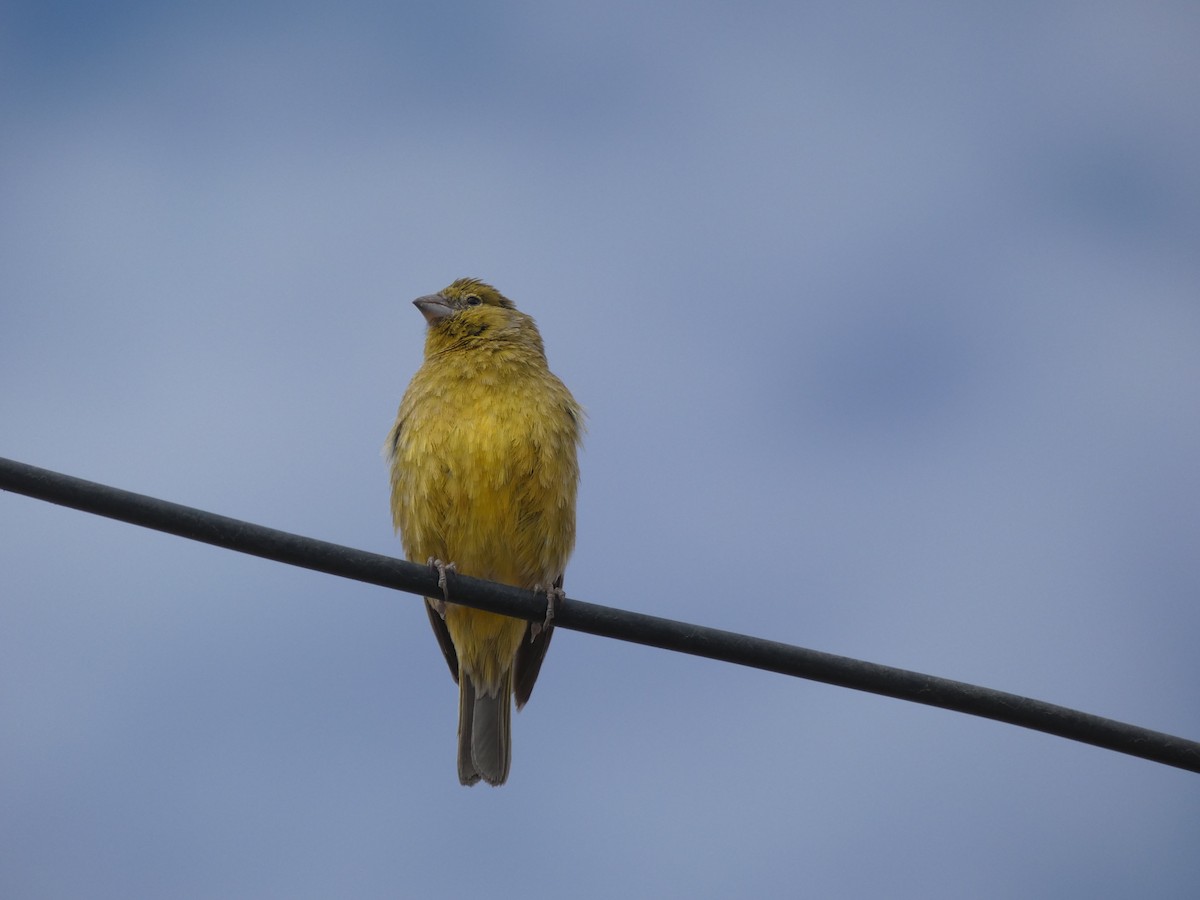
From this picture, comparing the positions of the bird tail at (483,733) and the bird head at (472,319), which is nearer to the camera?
the bird tail at (483,733)

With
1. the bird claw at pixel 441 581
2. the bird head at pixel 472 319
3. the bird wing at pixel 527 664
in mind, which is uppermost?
the bird head at pixel 472 319

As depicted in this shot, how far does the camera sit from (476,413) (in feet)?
A: 18.8

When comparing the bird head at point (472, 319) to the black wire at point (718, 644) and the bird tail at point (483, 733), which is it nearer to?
the bird tail at point (483, 733)

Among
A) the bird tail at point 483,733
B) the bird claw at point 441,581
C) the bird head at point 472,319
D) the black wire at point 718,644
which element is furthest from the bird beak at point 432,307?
the black wire at point 718,644

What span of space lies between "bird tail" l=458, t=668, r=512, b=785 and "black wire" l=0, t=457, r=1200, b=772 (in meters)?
3.11

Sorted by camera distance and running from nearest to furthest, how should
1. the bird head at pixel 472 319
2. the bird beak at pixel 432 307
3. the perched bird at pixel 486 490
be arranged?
the perched bird at pixel 486 490, the bird head at pixel 472 319, the bird beak at pixel 432 307

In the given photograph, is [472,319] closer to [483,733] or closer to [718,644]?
[483,733]

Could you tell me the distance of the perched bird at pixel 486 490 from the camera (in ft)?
18.3

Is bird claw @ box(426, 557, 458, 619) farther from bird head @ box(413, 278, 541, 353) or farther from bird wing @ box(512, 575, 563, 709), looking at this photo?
bird head @ box(413, 278, 541, 353)

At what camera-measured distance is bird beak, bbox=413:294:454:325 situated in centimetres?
688

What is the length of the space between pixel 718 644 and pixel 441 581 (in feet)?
2.68

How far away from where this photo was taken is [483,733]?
6.34 meters

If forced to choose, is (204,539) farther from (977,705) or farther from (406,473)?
(406,473)

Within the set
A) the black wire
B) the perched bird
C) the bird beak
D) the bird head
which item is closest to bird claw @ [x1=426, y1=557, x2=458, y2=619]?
the perched bird
